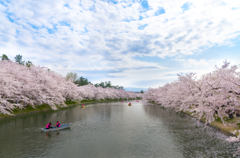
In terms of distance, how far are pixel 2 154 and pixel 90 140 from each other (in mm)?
8469

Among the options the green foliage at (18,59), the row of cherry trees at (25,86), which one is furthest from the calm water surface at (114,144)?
the green foliage at (18,59)

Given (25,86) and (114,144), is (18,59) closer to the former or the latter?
(25,86)

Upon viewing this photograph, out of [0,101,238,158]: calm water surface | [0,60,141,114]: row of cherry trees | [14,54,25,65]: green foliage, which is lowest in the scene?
[0,101,238,158]: calm water surface

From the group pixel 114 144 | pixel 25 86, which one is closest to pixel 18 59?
pixel 25 86

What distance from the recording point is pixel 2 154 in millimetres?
14227

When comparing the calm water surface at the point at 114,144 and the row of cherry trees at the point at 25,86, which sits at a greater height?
the row of cherry trees at the point at 25,86

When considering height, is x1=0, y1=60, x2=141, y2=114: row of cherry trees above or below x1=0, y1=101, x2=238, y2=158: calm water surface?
above

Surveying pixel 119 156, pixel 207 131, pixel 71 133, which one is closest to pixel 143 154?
pixel 119 156

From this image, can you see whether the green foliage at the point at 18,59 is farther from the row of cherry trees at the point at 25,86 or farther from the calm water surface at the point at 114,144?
the calm water surface at the point at 114,144

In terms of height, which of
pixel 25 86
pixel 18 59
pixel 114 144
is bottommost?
pixel 114 144

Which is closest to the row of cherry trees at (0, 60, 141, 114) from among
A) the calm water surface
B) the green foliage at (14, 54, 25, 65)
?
the calm water surface

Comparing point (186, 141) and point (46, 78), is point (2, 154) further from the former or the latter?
point (46, 78)

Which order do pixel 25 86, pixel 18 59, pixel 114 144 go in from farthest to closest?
1. pixel 18 59
2. pixel 25 86
3. pixel 114 144

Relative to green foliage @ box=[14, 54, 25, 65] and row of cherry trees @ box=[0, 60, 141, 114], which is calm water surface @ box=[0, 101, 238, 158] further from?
green foliage @ box=[14, 54, 25, 65]
